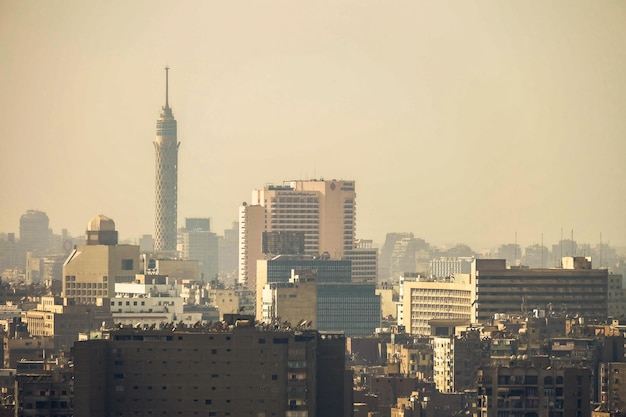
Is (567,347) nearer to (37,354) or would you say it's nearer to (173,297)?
(37,354)

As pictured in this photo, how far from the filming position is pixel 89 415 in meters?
105

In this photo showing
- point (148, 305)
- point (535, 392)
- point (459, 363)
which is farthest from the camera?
point (148, 305)

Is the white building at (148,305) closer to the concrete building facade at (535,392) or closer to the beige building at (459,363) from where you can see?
the beige building at (459,363)

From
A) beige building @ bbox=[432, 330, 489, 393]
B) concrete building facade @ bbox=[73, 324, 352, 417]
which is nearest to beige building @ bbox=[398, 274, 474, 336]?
beige building @ bbox=[432, 330, 489, 393]

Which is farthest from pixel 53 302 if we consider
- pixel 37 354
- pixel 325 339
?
pixel 325 339

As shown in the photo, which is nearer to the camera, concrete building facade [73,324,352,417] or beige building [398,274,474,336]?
concrete building facade [73,324,352,417]

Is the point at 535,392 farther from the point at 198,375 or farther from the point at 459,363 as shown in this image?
the point at 459,363

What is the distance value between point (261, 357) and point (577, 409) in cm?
1163

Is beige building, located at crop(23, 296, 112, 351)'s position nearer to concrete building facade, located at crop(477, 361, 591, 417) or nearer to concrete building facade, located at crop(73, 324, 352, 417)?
concrete building facade, located at crop(477, 361, 591, 417)

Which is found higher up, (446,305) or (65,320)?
(446,305)

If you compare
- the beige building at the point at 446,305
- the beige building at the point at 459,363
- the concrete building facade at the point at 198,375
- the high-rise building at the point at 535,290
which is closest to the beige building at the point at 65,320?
the beige building at the point at 446,305

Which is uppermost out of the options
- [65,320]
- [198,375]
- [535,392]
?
[65,320]

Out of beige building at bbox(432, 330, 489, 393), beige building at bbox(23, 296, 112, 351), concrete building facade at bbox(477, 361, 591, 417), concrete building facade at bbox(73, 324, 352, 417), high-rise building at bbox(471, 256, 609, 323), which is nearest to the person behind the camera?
concrete building facade at bbox(73, 324, 352, 417)

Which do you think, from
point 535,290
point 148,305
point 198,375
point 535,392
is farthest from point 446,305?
point 198,375
